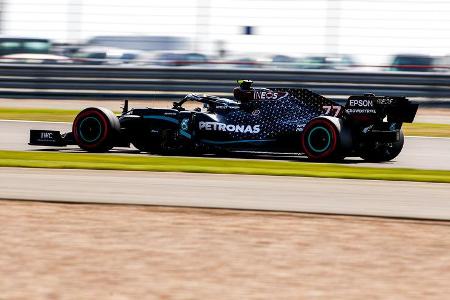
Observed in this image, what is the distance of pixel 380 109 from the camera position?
13.6 m

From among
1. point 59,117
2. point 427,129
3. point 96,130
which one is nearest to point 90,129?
point 96,130

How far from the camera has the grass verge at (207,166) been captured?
1170 cm

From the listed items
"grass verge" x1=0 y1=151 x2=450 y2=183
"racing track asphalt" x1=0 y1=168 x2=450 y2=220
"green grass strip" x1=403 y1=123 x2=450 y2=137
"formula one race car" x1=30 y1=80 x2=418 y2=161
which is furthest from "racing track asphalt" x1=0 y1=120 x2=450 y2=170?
"racing track asphalt" x1=0 y1=168 x2=450 y2=220

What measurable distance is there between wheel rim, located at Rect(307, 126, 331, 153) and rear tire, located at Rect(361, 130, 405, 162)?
0.63 meters

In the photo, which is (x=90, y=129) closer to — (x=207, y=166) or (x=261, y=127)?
(x=261, y=127)

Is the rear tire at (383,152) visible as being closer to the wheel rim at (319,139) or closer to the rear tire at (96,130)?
the wheel rim at (319,139)

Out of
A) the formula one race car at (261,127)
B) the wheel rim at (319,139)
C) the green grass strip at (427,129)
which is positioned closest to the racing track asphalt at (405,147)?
the formula one race car at (261,127)

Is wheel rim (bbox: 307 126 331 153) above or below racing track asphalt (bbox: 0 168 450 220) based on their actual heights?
above

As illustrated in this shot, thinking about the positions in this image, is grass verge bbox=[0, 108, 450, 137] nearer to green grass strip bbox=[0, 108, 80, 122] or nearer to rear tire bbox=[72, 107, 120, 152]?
green grass strip bbox=[0, 108, 80, 122]

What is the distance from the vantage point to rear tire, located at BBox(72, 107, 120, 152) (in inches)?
564

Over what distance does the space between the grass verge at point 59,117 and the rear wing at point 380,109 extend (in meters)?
4.91

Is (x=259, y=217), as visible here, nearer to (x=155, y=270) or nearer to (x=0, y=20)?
(x=155, y=270)

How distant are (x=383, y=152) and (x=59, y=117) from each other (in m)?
8.42

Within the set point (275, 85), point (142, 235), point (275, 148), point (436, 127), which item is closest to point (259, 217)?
point (142, 235)
